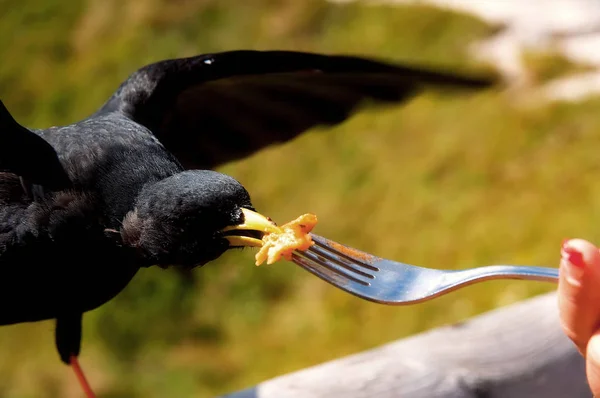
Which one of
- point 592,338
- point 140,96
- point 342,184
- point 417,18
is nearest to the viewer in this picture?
point 592,338

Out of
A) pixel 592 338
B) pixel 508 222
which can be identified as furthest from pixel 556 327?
pixel 508 222

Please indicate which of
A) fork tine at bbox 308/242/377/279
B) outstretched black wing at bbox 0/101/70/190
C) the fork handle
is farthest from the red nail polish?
outstretched black wing at bbox 0/101/70/190

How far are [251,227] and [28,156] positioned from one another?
2.03 ft

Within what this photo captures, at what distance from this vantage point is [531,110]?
4.23m

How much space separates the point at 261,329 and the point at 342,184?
95 cm

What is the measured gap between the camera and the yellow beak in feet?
4.78

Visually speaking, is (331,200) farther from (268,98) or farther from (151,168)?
(151,168)

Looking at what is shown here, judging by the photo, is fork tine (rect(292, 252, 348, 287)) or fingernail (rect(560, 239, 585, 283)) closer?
fingernail (rect(560, 239, 585, 283))

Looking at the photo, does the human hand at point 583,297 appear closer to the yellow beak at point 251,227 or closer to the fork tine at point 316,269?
the fork tine at point 316,269

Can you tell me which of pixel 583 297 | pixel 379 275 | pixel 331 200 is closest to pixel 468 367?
pixel 379 275

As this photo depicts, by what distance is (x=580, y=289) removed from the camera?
1.22 metres

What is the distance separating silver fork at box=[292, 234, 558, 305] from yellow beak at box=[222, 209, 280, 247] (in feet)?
0.24

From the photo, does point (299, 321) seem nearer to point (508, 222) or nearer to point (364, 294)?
point (508, 222)

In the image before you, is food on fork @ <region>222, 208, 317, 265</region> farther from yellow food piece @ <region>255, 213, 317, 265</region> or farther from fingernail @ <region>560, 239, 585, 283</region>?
fingernail @ <region>560, 239, 585, 283</region>
